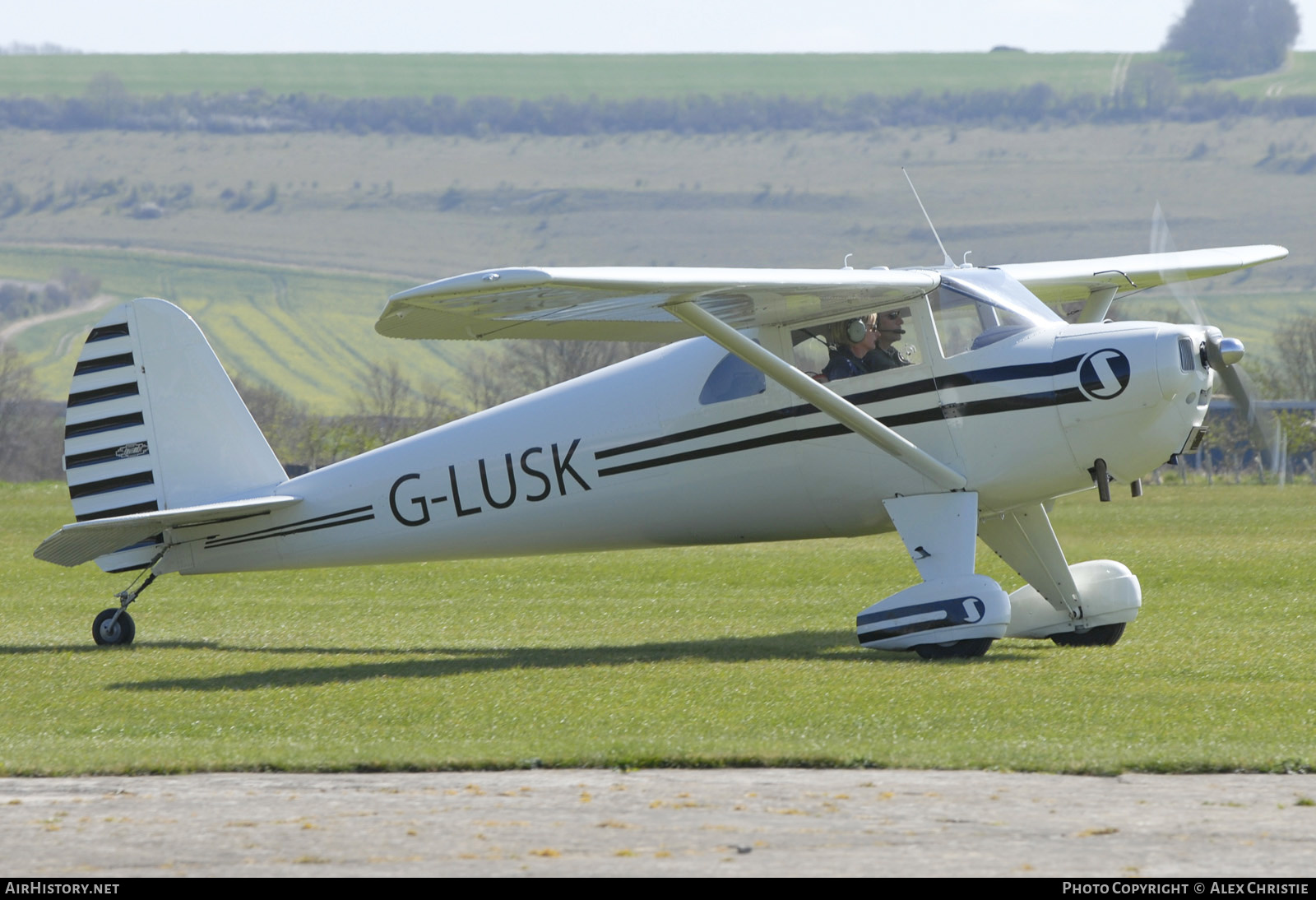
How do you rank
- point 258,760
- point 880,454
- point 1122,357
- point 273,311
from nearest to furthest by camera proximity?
point 258,760 → point 1122,357 → point 880,454 → point 273,311

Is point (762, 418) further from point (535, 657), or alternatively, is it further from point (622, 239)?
point (622, 239)

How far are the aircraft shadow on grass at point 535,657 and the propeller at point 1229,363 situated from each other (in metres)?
2.65

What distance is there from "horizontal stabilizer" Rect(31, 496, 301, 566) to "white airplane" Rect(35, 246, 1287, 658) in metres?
0.03

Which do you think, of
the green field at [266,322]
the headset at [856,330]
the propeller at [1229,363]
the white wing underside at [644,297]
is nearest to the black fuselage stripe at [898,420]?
the headset at [856,330]

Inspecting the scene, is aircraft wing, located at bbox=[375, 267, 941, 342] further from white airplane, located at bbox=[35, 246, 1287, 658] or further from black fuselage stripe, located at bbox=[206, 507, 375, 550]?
black fuselage stripe, located at bbox=[206, 507, 375, 550]

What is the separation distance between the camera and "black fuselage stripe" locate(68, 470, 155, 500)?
1474 centimetres

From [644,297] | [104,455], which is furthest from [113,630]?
[644,297]

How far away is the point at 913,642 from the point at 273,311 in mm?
150117

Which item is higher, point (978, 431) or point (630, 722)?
point (978, 431)

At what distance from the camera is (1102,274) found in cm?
1478
